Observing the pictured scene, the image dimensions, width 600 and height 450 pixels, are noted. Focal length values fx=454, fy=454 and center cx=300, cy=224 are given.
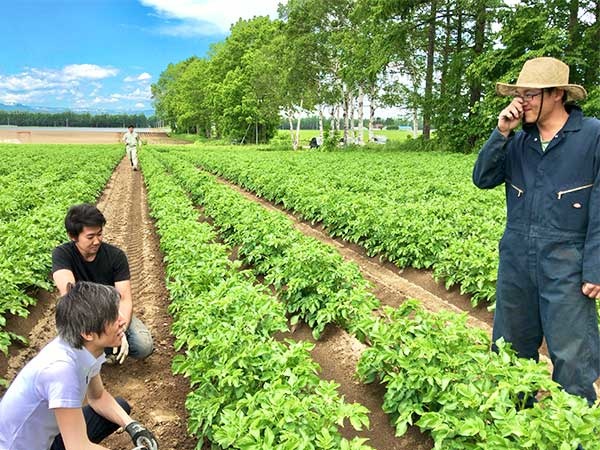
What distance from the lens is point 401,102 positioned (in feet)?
138

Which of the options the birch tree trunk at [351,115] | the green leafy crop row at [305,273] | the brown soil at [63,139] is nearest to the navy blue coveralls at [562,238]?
the green leafy crop row at [305,273]

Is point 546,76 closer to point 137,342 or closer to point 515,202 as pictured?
point 515,202

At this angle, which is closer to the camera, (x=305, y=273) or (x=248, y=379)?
(x=248, y=379)

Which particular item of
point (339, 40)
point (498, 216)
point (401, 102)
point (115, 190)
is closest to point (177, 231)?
point (498, 216)

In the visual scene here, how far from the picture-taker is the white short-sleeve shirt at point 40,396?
2.31 m

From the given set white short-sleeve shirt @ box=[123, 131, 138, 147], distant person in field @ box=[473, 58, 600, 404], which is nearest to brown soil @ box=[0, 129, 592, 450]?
distant person in field @ box=[473, 58, 600, 404]

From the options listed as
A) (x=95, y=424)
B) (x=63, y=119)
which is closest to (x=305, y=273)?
(x=95, y=424)

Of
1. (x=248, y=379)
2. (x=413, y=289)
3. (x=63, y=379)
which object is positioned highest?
(x=63, y=379)

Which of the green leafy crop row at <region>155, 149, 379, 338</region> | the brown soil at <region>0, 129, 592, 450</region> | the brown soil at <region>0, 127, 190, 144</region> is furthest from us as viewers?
the brown soil at <region>0, 127, 190, 144</region>

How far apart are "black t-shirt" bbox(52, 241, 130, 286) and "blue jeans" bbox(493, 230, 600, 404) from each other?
351 cm

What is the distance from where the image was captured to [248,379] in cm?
323

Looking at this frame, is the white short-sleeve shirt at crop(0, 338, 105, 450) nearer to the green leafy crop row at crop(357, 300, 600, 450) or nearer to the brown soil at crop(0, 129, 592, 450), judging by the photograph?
the brown soil at crop(0, 129, 592, 450)

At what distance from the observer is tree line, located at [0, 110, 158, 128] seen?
5999 inches

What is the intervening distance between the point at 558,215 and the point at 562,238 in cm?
15
